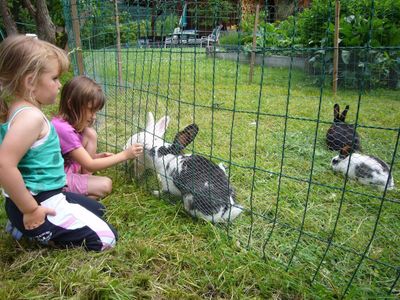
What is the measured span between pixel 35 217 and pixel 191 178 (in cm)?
99

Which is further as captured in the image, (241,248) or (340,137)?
(340,137)

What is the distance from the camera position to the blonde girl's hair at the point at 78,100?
230cm

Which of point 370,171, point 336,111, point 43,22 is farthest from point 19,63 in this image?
point 43,22

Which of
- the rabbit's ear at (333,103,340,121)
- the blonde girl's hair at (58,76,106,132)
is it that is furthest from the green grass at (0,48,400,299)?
the rabbit's ear at (333,103,340,121)

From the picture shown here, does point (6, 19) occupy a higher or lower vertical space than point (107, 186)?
higher

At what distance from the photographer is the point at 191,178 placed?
236 centimetres

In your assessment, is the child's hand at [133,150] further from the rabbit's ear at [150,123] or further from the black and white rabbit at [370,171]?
the black and white rabbit at [370,171]

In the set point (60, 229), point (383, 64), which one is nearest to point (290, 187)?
point (60, 229)

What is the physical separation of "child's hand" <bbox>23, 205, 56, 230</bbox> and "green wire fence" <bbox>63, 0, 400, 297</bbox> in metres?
1.01

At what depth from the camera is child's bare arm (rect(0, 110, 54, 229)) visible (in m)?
1.64

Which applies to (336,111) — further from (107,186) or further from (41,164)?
(41,164)

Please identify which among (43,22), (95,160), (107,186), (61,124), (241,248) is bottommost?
(241,248)

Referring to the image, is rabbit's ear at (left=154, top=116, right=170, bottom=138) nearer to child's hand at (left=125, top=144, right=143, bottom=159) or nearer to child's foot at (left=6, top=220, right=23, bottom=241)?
child's hand at (left=125, top=144, right=143, bottom=159)

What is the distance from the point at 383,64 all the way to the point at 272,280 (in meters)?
5.31
